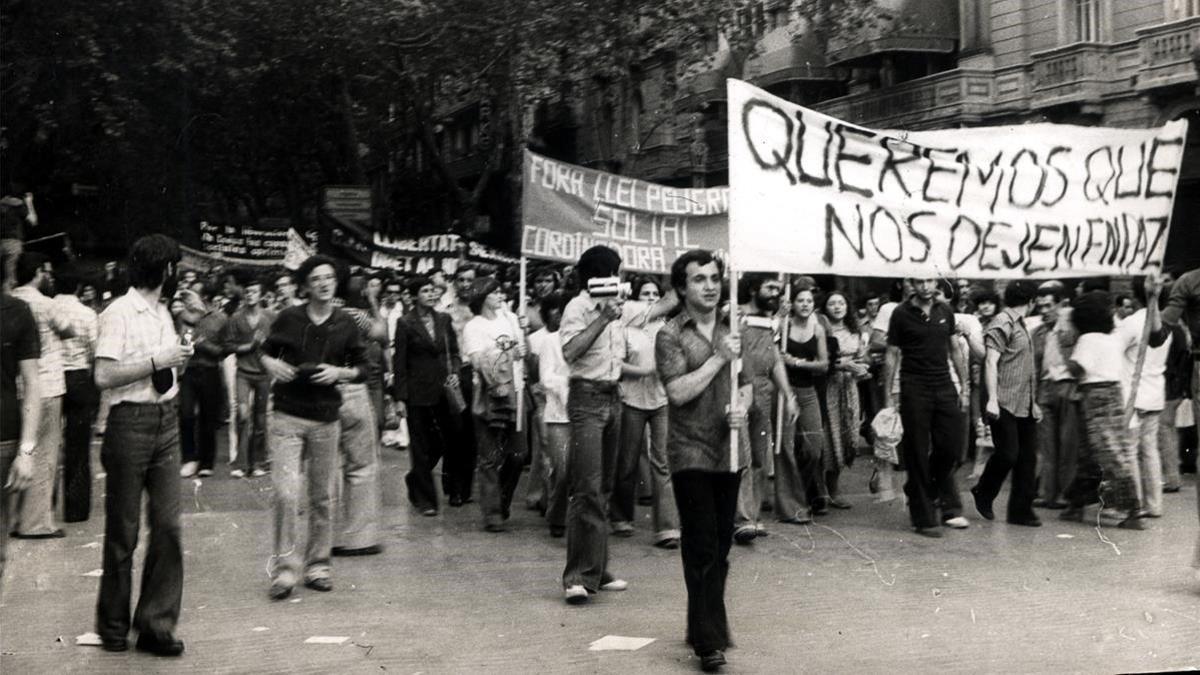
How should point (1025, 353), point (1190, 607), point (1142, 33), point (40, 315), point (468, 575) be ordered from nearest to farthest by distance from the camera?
point (1190, 607) → point (468, 575) → point (40, 315) → point (1025, 353) → point (1142, 33)

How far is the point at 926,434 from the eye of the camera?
975cm

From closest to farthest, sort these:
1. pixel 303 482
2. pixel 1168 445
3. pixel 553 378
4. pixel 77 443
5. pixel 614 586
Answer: pixel 614 586 < pixel 303 482 < pixel 553 378 < pixel 77 443 < pixel 1168 445

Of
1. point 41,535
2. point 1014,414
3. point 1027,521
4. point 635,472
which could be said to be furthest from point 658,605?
point 41,535

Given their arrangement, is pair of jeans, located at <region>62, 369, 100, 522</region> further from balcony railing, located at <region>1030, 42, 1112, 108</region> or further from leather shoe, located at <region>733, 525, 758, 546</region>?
balcony railing, located at <region>1030, 42, 1112, 108</region>

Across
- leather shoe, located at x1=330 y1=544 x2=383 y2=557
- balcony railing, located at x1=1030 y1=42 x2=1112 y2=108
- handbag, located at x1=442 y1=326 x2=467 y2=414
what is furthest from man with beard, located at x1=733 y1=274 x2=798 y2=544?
balcony railing, located at x1=1030 y1=42 x2=1112 y2=108

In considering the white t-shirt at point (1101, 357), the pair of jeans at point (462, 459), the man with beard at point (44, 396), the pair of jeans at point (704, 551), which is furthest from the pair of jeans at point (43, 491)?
the white t-shirt at point (1101, 357)

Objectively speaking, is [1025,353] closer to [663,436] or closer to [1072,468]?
[1072,468]

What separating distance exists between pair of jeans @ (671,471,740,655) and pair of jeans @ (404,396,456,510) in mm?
5054

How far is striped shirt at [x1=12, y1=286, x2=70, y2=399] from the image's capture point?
30.3ft

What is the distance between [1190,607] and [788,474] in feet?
11.8

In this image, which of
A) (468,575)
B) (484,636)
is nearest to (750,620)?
(484,636)

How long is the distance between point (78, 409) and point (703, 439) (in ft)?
19.5

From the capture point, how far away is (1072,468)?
10953 millimetres

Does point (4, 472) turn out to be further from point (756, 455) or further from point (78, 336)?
point (756, 455)
